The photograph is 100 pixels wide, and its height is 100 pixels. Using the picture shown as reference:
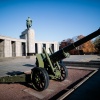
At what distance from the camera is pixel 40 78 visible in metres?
5.38

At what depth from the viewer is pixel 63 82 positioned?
6.83 meters

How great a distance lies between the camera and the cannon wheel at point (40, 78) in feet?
16.8

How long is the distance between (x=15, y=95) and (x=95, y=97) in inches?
126

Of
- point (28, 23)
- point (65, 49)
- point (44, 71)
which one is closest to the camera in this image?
point (44, 71)

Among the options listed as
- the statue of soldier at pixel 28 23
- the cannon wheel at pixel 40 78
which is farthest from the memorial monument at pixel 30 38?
the cannon wheel at pixel 40 78

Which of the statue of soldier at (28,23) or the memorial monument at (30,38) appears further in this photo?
the statue of soldier at (28,23)

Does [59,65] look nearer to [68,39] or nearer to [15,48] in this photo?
[15,48]

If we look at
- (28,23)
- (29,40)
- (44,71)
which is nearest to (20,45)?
(29,40)

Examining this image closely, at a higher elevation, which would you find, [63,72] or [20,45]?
[20,45]

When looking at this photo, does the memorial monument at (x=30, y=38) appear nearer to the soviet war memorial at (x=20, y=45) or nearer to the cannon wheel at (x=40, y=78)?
the soviet war memorial at (x=20, y=45)

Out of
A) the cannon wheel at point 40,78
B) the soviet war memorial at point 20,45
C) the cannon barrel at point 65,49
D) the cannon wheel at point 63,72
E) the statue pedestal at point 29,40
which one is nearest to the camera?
the cannon barrel at point 65,49

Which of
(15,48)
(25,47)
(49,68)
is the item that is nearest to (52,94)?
(49,68)

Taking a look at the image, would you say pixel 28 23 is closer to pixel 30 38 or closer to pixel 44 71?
pixel 30 38

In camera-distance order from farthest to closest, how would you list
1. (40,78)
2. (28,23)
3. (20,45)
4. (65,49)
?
(28,23)
(20,45)
(65,49)
(40,78)
